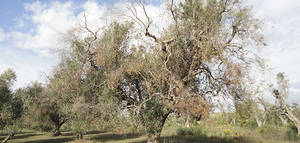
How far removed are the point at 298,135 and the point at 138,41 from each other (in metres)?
15.7

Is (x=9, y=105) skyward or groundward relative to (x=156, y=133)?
skyward

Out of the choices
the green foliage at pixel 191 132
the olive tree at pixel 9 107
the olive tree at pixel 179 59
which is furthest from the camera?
the green foliage at pixel 191 132

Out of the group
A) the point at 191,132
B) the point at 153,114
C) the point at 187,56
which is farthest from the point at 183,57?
the point at 191,132

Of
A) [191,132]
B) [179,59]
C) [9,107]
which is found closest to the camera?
[179,59]

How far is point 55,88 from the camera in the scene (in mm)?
13414

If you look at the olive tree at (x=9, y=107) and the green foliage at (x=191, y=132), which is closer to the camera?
the olive tree at (x=9, y=107)

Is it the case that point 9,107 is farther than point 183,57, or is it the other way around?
point 9,107

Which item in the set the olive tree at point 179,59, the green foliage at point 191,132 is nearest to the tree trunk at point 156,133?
the olive tree at point 179,59

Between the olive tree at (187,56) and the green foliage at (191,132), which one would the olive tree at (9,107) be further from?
the green foliage at (191,132)

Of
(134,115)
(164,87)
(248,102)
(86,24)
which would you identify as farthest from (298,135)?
(86,24)

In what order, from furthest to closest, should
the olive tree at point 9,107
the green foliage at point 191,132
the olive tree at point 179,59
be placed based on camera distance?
the green foliage at point 191,132, the olive tree at point 9,107, the olive tree at point 179,59

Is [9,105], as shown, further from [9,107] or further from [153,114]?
[153,114]

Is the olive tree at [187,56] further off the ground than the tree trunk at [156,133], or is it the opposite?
the olive tree at [187,56]

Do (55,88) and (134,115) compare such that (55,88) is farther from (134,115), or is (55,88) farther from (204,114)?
(204,114)
